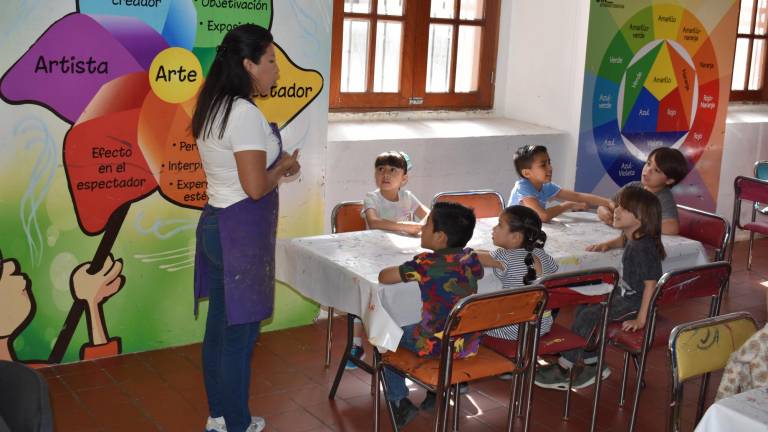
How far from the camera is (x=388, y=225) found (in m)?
4.40

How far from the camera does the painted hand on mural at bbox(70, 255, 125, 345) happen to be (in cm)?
445

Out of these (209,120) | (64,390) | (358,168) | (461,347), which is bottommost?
(64,390)

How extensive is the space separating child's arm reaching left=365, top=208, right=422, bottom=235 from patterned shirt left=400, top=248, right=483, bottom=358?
0.79 metres

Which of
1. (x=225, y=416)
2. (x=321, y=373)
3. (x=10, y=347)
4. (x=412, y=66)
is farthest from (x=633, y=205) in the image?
(x=10, y=347)

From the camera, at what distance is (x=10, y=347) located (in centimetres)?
434

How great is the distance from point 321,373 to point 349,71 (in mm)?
2190

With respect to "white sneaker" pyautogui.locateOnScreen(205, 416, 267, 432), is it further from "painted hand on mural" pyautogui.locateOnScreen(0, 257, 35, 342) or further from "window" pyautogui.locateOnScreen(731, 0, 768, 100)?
"window" pyautogui.locateOnScreen(731, 0, 768, 100)

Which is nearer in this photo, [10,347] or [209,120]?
[209,120]

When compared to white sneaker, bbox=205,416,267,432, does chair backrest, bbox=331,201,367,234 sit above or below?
above

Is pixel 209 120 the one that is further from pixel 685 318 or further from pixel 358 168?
pixel 685 318

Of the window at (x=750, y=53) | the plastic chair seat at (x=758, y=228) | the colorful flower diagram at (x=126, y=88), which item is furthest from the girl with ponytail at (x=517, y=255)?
the window at (x=750, y=53)

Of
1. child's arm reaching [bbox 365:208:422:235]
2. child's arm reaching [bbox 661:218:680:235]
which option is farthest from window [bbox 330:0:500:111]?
child's arm reaching [bbox 661:218:680:235]

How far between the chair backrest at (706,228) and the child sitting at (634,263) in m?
0.64

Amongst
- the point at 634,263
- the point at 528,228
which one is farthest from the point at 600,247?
the point at 528,228
